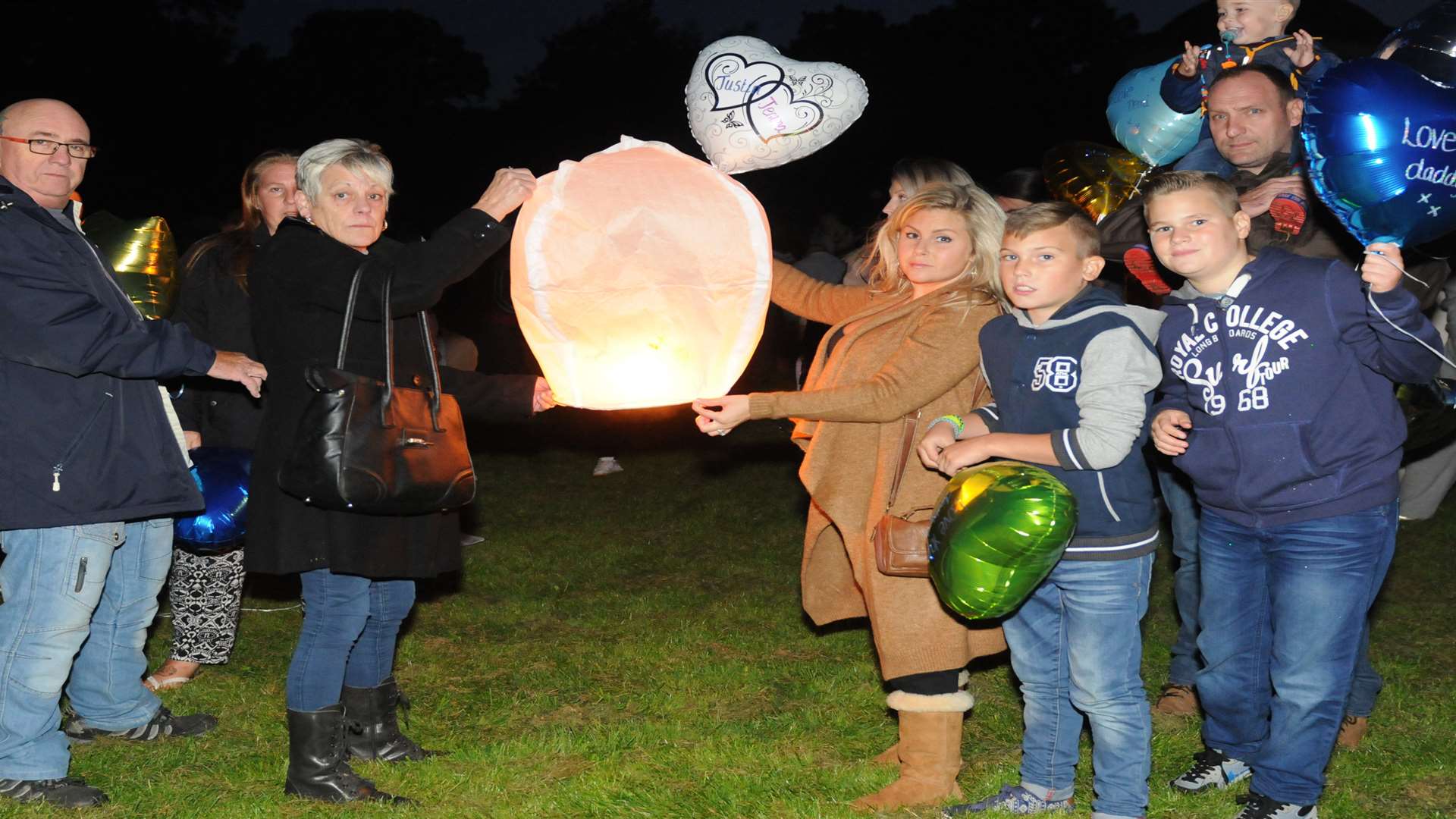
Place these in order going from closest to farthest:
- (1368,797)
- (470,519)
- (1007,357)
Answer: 1. (1007,357)
2. (1368,797)
3. (470,519)

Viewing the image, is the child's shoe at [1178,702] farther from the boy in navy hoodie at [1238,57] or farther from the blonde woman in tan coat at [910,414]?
the boy in navy hoodie at [1238,57]

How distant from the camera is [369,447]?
9.53 ft

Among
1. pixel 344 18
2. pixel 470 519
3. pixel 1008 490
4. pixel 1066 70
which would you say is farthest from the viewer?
pixel 344 18

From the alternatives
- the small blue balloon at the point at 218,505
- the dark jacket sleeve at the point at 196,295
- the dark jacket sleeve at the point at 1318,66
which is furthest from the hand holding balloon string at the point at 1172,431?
the dark jacket sleeve at the point at 196,295

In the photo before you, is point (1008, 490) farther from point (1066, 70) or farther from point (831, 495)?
point (1066, 70)

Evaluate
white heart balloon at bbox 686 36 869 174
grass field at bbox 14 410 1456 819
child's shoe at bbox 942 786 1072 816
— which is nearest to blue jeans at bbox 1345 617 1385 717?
grass field at bbox 14 410 1456 819

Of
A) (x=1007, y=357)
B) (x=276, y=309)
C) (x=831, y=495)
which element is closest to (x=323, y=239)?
(x=276, y=309)

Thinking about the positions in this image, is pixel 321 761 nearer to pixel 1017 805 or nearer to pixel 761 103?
pixel 1017 805

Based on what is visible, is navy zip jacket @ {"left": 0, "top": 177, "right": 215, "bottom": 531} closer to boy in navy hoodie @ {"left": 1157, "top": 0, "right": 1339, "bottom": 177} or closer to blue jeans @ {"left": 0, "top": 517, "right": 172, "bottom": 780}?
blue jeans @ {"left": 0, "top": 517, "right": 172, "bottom": 780}

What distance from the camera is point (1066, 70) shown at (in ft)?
81.3

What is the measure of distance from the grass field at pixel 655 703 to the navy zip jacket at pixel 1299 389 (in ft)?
3.23

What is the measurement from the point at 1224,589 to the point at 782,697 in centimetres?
171

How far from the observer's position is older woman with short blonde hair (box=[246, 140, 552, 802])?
2.96 m

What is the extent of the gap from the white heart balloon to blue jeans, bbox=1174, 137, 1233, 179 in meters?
1.18
